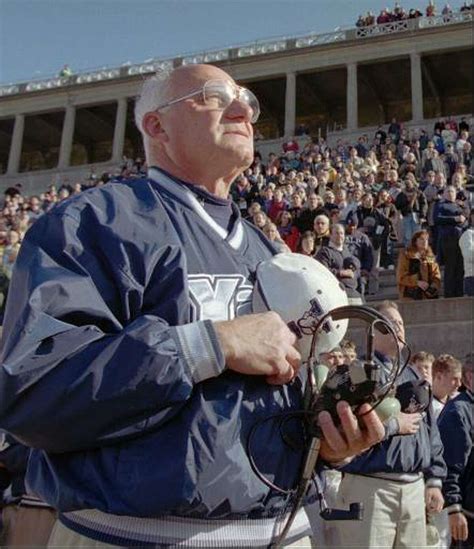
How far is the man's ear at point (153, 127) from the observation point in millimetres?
2170

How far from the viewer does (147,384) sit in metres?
1.53

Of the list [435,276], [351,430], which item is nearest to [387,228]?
[435,276]

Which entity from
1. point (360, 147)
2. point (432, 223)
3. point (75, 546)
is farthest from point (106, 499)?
point (360, 147)

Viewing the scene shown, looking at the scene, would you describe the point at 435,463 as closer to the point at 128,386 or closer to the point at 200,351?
the point at 200,351

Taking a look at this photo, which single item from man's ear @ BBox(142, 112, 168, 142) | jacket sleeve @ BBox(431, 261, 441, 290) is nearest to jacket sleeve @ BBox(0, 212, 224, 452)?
man's ear @ BBox(142, 112, 168, 142)

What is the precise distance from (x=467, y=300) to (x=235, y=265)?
7.99 meters

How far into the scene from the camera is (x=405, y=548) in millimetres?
4559

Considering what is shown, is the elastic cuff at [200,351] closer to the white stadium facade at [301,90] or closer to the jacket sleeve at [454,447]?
the jacket sleeve at [454,447]

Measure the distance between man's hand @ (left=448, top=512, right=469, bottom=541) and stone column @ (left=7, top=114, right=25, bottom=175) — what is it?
3962 centimetres

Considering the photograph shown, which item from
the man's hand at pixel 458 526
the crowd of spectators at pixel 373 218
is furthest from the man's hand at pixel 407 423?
the crowd of spectators at pixel 373 218

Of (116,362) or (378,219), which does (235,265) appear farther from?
(378,219)

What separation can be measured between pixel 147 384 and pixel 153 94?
973 mm

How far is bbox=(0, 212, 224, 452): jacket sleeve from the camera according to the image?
4.95 feet

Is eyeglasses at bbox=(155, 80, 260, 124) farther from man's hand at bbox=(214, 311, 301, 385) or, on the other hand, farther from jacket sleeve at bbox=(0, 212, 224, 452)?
man's hand at bbox=(214, 311, 301, 385)
